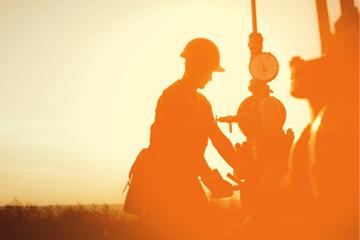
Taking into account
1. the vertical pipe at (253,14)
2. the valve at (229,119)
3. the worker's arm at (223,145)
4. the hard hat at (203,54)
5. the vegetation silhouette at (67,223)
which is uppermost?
the vertical pipe at (253,14)

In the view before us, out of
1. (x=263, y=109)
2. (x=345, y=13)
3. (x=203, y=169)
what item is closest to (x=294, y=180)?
(x=345, y=13)

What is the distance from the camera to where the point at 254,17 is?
31.6 ft

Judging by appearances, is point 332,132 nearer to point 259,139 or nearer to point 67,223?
point 259,139

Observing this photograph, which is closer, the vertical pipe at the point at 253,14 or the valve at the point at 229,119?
the valve at the point at 229,119

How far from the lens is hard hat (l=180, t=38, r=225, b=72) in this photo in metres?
4.56

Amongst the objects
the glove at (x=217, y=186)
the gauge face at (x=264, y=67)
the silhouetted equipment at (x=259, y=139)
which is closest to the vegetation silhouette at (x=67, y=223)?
the silhouetted equipment at (x=259, y=139)

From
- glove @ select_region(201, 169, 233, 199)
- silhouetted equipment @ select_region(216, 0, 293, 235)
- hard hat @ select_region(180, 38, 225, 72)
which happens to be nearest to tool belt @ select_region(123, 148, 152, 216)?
glove @ select_region(201, 169, 233, 199)

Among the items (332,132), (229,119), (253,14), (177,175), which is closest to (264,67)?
(229,119)

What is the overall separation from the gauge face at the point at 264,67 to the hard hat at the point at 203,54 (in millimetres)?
2954

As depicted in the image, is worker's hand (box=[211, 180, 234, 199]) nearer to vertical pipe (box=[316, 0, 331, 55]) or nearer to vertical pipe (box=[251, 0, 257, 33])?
vertical pipe (box=[316, 0, 331, 55])

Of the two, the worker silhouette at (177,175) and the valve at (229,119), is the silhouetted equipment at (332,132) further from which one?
the valve at (229,119)

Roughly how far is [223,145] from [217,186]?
0.95m

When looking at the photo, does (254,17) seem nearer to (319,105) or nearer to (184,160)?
(184,160)

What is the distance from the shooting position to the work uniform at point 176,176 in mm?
3787
